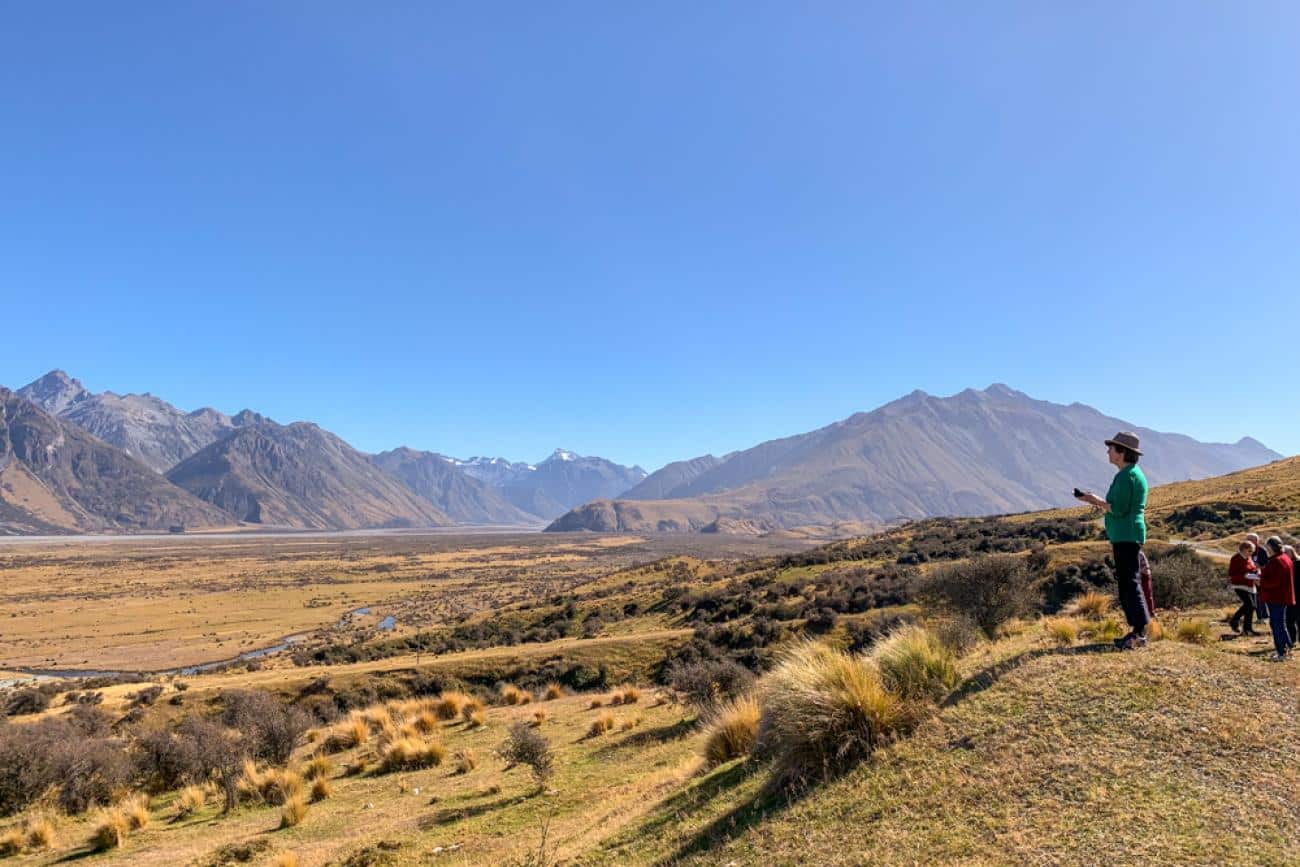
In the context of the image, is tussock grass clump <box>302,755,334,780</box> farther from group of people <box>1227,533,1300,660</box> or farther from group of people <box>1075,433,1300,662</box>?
group of people <box>1227,533,1300,660</box>

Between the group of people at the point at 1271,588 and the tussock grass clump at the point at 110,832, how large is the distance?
18658 millimetres

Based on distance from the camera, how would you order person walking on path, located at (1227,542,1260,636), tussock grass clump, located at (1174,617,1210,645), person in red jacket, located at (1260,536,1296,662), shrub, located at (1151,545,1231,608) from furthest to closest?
shrub, located at (1151,545,1231,608) < person walking on path, located at (1227,542,1260,636) < tussock grass clump, located at (1174,617,1210,645) < person in red jacket, located at (1260,536,1296,662)

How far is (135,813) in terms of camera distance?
12.8 metres

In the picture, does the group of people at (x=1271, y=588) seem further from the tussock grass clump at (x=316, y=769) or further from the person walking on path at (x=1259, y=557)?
the tussock grass clump at (x=316, y=769)

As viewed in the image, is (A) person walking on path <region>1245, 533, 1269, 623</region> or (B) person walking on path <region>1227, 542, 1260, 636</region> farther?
(A) person walking on path <region>1245, 533, 1269, 623</region>

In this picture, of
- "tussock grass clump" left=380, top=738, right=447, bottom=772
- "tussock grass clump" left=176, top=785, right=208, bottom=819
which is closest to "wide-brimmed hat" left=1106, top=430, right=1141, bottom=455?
"tussock grass clump" left=380, top=738, right=447, bottom=772

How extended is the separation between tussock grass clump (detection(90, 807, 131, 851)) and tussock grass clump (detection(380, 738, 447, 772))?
478cm

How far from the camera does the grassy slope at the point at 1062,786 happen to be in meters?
4.80

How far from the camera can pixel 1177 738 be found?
5891 millimetres

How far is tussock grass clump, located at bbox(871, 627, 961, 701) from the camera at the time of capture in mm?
7598

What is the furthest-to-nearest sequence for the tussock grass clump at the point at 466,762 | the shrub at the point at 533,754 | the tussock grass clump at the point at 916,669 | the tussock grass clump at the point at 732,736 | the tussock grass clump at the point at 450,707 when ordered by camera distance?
the tussock grass clump at the point at 450,707 < the tussock grass clump at the point at 466,762 < the shrub at the point at 533,754 < the tussock grass clump at the point at 732,736 < the tussock grass clump at the point at 916,669

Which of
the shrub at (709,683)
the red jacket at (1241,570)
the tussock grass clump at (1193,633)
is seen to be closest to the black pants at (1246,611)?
the red jacket at (1241,570)

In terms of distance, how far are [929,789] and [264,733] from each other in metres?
16.6

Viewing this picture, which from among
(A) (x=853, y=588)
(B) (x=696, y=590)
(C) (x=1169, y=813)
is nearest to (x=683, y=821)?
(C) (x=1169, y=813)
